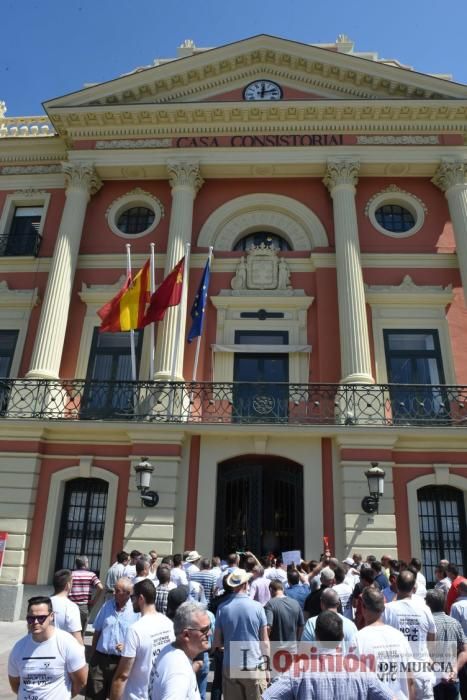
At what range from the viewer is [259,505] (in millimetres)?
14141

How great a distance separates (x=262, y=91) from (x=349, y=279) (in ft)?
26.3

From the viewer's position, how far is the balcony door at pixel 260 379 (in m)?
14.6

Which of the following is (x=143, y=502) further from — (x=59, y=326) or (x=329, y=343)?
(x=329, y=343)

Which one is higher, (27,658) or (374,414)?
(374,414)

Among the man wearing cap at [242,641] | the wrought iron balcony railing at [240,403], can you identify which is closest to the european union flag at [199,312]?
the wrought iron balcony railing at [240,403]

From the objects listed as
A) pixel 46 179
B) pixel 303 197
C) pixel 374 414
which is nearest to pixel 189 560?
pixel 374 414

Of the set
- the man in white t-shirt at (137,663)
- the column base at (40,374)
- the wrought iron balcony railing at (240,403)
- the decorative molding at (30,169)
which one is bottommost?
the man in white t-shirt at (137,663)

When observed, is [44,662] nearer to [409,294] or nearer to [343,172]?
[409,294]

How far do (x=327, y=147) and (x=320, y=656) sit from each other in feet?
56.1

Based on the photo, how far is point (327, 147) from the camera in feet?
58.7

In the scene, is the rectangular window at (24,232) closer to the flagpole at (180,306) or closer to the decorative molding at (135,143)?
the decorative molding at (135,143)

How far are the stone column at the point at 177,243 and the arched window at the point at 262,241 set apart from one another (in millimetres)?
2010

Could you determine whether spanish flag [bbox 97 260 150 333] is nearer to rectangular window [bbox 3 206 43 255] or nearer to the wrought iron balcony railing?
the wrought iron balcony railing

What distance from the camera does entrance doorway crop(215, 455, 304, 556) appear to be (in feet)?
46.0
